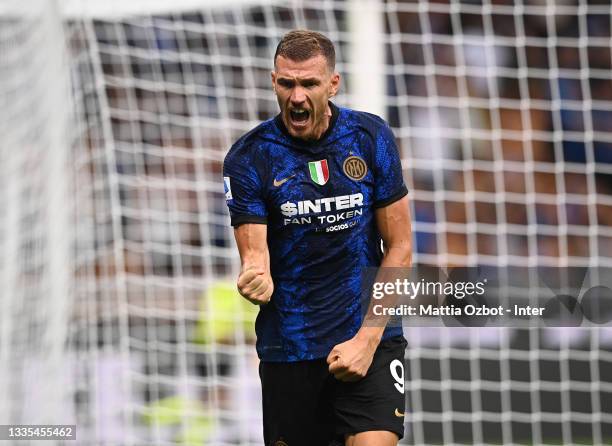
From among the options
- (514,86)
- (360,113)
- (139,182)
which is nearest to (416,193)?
(514,86)

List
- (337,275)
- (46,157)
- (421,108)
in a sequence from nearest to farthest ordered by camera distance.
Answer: (337,275) < (46,157) < (421,108)

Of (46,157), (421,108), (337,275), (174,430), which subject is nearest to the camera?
(337,275)

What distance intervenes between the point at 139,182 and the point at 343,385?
342cm

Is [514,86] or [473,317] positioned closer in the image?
[473,317]

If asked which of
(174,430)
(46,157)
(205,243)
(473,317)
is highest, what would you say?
(46,157)

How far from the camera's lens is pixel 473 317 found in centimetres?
513

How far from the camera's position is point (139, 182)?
23.1 feet

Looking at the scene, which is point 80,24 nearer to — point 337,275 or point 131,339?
point 131,339

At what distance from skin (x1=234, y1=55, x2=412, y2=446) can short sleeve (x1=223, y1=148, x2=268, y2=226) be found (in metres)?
0.03

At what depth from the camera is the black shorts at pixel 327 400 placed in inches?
153

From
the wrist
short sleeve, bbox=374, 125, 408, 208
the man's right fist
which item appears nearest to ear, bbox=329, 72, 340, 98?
short sleeve, bbox=374, 125, 408, 208

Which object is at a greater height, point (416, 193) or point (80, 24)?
point (80, 24)

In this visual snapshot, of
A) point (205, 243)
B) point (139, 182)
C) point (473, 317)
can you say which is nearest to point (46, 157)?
point (139, 182)

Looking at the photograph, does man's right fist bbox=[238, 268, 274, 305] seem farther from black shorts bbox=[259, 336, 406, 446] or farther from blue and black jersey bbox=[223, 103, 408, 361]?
black shorts bbox=[259, 336, 406, 446]
